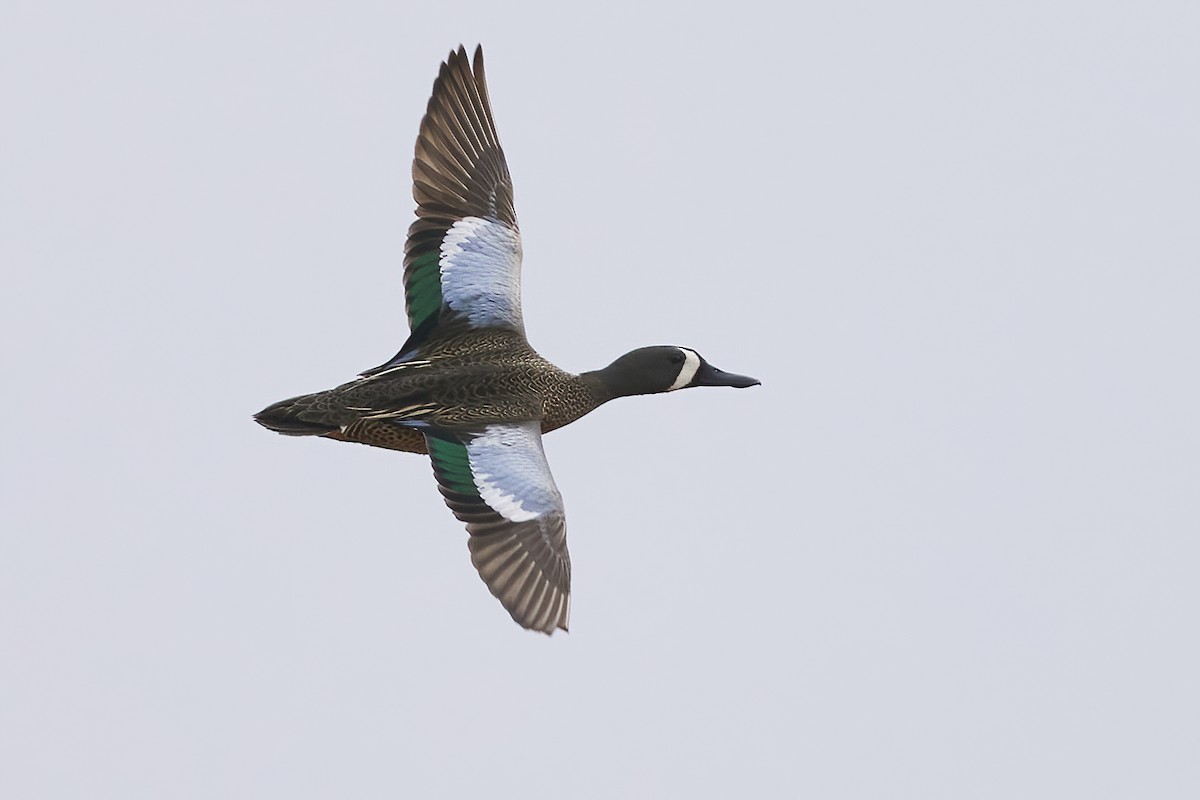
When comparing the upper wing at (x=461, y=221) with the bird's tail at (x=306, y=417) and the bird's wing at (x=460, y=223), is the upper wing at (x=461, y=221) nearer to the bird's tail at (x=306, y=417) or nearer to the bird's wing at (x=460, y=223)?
the bird's wing at (x=460, y=223)

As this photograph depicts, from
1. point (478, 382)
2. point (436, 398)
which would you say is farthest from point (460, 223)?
point (436, 398)

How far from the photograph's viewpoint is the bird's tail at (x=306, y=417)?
8594mm

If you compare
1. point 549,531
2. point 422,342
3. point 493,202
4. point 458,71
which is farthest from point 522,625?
point 458,71

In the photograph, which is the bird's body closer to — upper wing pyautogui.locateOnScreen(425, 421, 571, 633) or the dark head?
upper wing pyautogui.locateOnScreen(425, 421, 571, 633)

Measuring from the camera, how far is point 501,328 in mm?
9266

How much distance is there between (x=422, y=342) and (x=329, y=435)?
0.76 m

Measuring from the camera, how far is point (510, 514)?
844 cm

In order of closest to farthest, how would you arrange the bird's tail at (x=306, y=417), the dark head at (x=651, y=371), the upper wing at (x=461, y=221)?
the bird's tail at (x=306, y=417), the upper wing at (x=461, y=221), the dark head at (x=651, y=371)

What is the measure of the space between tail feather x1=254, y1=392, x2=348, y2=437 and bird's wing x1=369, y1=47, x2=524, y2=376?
19.6 inches

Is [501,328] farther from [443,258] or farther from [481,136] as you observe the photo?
[481,136]

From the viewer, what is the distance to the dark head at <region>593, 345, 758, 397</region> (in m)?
9.64

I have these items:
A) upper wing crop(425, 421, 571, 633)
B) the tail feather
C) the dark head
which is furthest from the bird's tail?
the dark head

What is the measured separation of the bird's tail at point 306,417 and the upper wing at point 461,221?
64 centimetres

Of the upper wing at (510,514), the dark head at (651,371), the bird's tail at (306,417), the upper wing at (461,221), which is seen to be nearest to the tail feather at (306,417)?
the bird's tail at (306,417)
